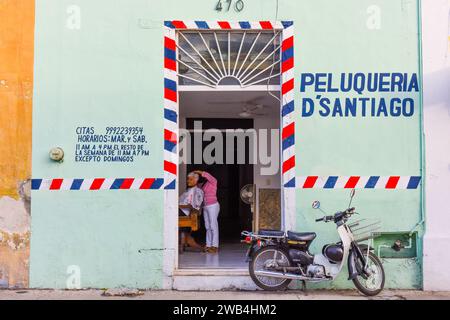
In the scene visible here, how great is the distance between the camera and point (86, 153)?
7.98 m

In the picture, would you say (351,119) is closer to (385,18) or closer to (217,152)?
(385,18)

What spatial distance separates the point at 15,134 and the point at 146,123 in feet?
6.43

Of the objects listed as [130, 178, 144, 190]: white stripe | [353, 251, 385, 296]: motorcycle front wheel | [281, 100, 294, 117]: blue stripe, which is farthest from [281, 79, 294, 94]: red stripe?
[353, 251, 385, 296]: motorcycle front wheel

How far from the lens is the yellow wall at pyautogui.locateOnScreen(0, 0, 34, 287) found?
7.88 meters

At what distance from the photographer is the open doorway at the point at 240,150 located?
33.6ft

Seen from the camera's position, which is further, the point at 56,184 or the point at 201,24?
the point at 201,24

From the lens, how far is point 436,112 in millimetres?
8023

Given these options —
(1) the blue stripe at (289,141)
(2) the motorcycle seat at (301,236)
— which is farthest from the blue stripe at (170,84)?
(2) the motorcycle seat at (301,236)

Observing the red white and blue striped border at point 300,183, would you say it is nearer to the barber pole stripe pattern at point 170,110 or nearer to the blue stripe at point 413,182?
the blue stripe at point 413,182

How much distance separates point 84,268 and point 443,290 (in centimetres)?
530

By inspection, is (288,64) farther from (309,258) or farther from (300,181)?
(309,258)

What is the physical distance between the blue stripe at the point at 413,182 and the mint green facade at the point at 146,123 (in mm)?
75

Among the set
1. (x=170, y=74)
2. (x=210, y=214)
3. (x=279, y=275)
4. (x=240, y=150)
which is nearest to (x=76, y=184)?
(x=170, y=74)

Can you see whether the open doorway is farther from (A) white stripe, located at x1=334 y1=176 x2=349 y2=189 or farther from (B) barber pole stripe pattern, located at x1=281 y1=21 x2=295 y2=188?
(A) white stripe, located at x1=334 y1=176 x2=349 y2=189
